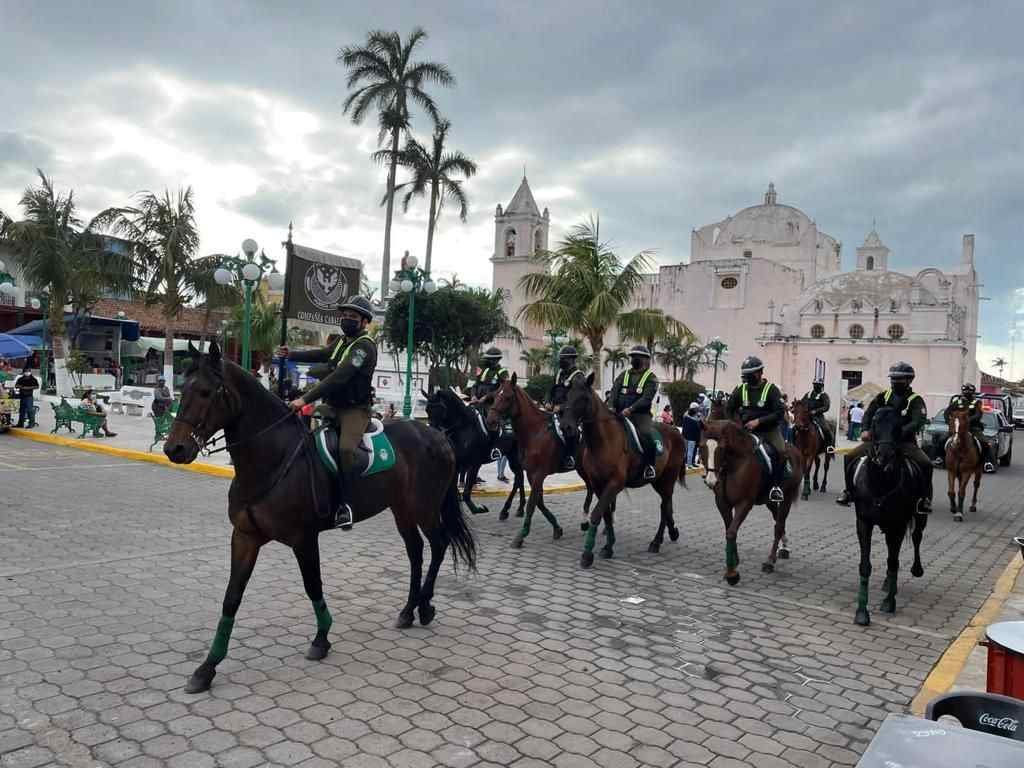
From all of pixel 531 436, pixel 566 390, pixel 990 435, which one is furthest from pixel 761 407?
pixel 990 435

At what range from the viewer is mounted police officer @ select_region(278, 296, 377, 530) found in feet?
16.6

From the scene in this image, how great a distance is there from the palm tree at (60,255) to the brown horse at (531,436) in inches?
846

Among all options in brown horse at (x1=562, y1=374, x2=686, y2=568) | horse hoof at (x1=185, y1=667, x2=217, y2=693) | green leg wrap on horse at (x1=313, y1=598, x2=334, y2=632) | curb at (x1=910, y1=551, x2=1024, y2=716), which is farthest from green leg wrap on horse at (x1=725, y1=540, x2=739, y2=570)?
horse hoof at (x1=185, y1=667, x2=217, y2=693)

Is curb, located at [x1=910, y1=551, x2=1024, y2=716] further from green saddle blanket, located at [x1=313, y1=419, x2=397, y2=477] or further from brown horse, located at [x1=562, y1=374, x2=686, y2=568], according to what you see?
green saddle blanket, located at [x1=313, y1=419, x2=397, y2=477]

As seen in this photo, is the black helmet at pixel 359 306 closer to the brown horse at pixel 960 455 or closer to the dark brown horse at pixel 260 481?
Result: the dark brown horse at pixel 260 481

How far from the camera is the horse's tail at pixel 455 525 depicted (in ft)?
20.4

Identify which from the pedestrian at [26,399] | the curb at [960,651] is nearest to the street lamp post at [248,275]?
the pedestrian at [26,399]

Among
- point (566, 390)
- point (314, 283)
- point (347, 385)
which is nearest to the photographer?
point (347, 385)

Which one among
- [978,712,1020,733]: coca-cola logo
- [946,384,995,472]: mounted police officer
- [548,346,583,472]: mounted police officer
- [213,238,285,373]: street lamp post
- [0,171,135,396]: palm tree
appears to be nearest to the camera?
[978,712,1020,733]: coca-cola logo

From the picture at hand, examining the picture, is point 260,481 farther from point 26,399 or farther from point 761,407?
point 26,399

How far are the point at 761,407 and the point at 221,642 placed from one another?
5.88 metres

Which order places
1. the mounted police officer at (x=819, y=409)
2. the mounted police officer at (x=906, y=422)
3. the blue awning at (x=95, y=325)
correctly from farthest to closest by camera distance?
1. the blue awning at (x=95, y=325)
2. the mounted police officer at (x=819, y=409)
3. the mounted police officer at (x=906, y=422)

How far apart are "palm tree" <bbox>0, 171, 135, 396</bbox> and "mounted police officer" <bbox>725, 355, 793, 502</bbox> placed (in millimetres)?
24374

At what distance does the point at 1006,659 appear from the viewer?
348 cm
